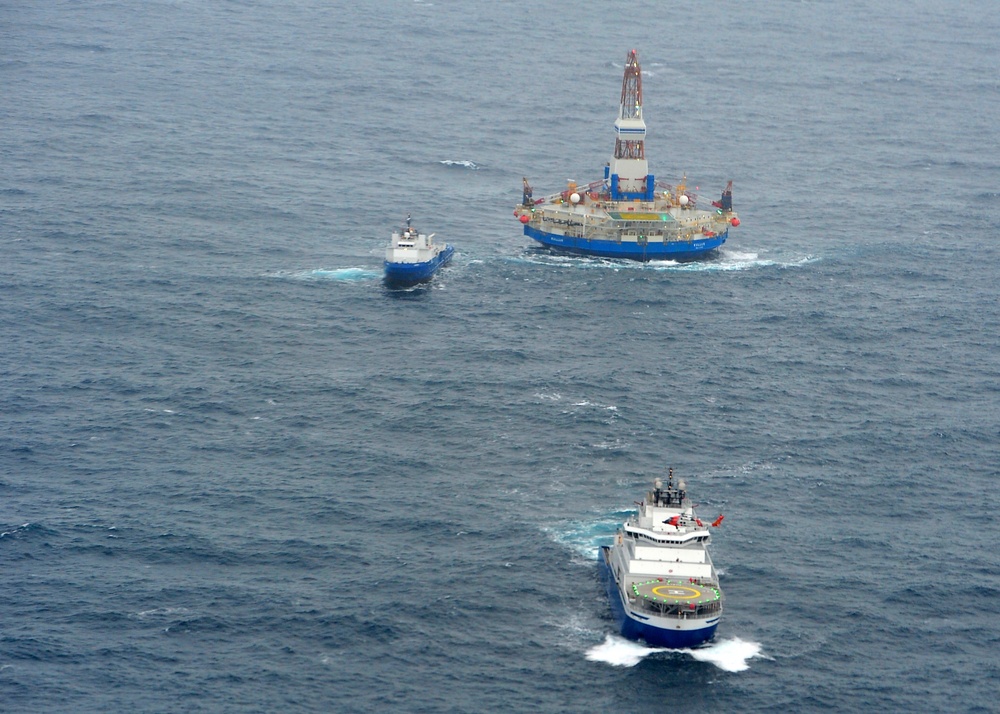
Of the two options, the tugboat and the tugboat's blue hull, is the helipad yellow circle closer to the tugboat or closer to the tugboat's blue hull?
the tugboat

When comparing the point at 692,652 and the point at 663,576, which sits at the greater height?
the point at 663,576

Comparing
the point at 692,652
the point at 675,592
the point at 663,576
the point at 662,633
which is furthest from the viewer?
the point at 663,576

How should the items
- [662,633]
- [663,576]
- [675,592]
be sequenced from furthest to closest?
[663,576] → [675,592] → [662,633]

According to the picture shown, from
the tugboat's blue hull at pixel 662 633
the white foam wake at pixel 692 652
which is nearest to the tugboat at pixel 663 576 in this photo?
the tugboat's blue hull at pixel 662 633

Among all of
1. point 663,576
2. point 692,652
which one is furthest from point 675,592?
point 692,652

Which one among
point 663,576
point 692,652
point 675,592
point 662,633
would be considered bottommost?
point 692,652

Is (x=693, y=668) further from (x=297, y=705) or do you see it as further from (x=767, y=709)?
(x=297, y=705)

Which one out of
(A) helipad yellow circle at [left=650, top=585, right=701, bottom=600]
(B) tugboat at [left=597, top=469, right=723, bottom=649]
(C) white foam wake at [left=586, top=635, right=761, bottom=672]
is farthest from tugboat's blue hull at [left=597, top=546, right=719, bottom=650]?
(A) helipad yellow circle at [left=650, top=585, right=701, bottom=600]

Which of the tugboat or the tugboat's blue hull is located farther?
the tugboat

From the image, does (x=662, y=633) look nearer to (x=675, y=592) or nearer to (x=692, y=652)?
(x=692, y=652)
